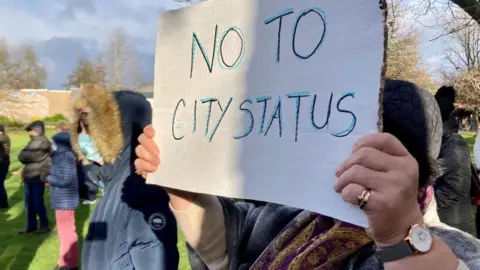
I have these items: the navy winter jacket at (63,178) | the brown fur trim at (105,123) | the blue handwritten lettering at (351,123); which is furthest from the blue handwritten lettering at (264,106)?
the navy winter jacket at (63,178)

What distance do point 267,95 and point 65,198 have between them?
174 inches

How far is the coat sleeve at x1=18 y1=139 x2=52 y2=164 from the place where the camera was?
6.44 meters

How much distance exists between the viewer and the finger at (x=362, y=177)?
0.81 m

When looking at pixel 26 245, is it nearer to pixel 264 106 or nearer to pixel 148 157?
pixel 148 157

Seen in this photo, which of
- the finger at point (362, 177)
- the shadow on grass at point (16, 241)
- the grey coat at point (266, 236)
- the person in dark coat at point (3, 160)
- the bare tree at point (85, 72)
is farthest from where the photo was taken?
the bare tree at point (85, 72)

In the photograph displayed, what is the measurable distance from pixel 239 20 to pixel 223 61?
116 mm

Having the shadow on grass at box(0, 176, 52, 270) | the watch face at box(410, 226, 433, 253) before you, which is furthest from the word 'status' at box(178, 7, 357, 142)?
the shadow on grass at box(0, 176, 52, 270)

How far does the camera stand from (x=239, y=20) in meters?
1.22

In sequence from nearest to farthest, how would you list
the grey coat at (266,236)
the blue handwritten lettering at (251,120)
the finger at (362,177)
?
the finger at (362,177) → the grey coat at (266,236) → the blue handwritten lettering at (251,120)

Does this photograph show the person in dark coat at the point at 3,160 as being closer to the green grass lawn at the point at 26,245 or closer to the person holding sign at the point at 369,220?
the green grass lawn at the point at 26,245

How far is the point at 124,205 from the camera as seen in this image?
2682mm

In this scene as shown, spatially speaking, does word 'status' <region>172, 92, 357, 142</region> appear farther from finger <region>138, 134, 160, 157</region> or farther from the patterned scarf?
the patterned scarf

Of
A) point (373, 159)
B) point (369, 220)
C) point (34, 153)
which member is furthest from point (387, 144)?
point (34, 153)

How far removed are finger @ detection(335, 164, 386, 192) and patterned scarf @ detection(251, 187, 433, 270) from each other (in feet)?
0.82
